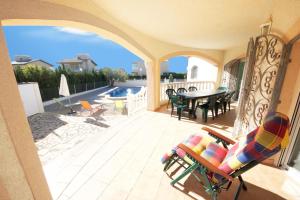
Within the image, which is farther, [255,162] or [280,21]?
[280,21]

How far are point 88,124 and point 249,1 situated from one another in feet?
19.2

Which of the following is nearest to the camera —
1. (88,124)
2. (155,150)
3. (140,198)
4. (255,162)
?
(255,162)

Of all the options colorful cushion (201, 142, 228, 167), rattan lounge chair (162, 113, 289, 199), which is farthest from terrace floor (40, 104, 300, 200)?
colorful cushion (201, 142, 228, 167)

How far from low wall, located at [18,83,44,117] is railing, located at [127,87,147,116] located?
5.55 metres

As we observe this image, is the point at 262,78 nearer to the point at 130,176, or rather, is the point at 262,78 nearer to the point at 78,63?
the point at 130,176

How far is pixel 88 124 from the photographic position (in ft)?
17.7

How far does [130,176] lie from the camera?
189cm

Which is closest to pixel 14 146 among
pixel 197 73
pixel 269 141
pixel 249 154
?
pixel 249 154

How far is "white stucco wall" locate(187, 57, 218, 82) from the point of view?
7.09 metres

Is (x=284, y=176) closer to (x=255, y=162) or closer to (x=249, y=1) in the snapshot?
(x=255, y=162)

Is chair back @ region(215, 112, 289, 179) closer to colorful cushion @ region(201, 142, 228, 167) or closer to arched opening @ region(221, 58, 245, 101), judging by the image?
colorful cushion @ region(201, 142, 228, 167)

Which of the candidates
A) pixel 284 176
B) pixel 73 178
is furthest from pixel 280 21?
pixel 73 178

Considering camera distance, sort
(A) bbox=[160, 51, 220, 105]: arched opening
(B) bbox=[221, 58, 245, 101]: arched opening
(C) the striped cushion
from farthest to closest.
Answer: (B) bbox=[221, 58, 245, 101]: arched opening, (A) bbox=[160, 51, 220, 105]: arched opening, (C) the striped cushion

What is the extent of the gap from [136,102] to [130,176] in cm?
346
